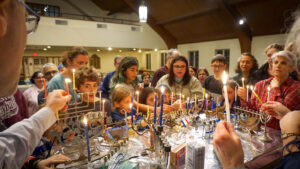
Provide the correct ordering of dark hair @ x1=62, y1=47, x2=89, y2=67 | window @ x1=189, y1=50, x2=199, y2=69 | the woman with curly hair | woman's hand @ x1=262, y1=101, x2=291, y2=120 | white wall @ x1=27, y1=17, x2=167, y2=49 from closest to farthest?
woman's hand @ x1=262, y1=101, x2=291, y2=120 < dark hair @ x1=62, y1=47, x2=89, y2=67 < the woman with curly hair < white wall @ x1=27, y1=17, x2=167, y2=49 < window @ x1=189, y1=50, x2=199, y2=69

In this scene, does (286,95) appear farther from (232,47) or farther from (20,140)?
(232,47)

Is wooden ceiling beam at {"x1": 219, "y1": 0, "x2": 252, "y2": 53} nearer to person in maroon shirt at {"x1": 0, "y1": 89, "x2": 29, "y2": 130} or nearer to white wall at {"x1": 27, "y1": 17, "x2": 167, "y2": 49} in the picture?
white wall at {"x1": 27, "y1": 17, "x2": 167, "y2": 49}

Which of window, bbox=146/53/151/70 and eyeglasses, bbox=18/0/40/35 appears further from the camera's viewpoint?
window, bbox=146/53/151/70

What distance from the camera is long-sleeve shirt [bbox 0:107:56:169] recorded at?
79cm

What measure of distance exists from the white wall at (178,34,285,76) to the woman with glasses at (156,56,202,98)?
25.4 feet

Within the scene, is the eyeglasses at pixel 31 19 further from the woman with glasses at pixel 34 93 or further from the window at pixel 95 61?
the window at pixel 95 61

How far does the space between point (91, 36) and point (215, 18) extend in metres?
7.71

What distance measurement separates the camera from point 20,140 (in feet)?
2.82

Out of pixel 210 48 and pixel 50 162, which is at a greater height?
pixel 210 48

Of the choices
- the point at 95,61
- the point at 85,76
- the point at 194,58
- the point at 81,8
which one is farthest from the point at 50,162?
the point at 81,8

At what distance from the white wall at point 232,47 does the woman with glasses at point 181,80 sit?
7.75m

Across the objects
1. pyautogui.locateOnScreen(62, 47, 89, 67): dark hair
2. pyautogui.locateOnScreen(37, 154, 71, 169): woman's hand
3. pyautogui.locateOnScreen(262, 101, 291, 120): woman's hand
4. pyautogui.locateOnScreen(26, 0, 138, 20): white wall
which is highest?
pyautogui.locateOnScreen(26, 0, 138, 20): white wall

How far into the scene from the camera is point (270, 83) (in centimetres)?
230

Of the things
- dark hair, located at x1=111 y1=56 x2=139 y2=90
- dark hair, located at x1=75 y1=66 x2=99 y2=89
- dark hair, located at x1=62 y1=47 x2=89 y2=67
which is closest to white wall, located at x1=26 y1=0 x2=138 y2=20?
dark hair, located at x1=62 y1=47 x2=89 y2=67
